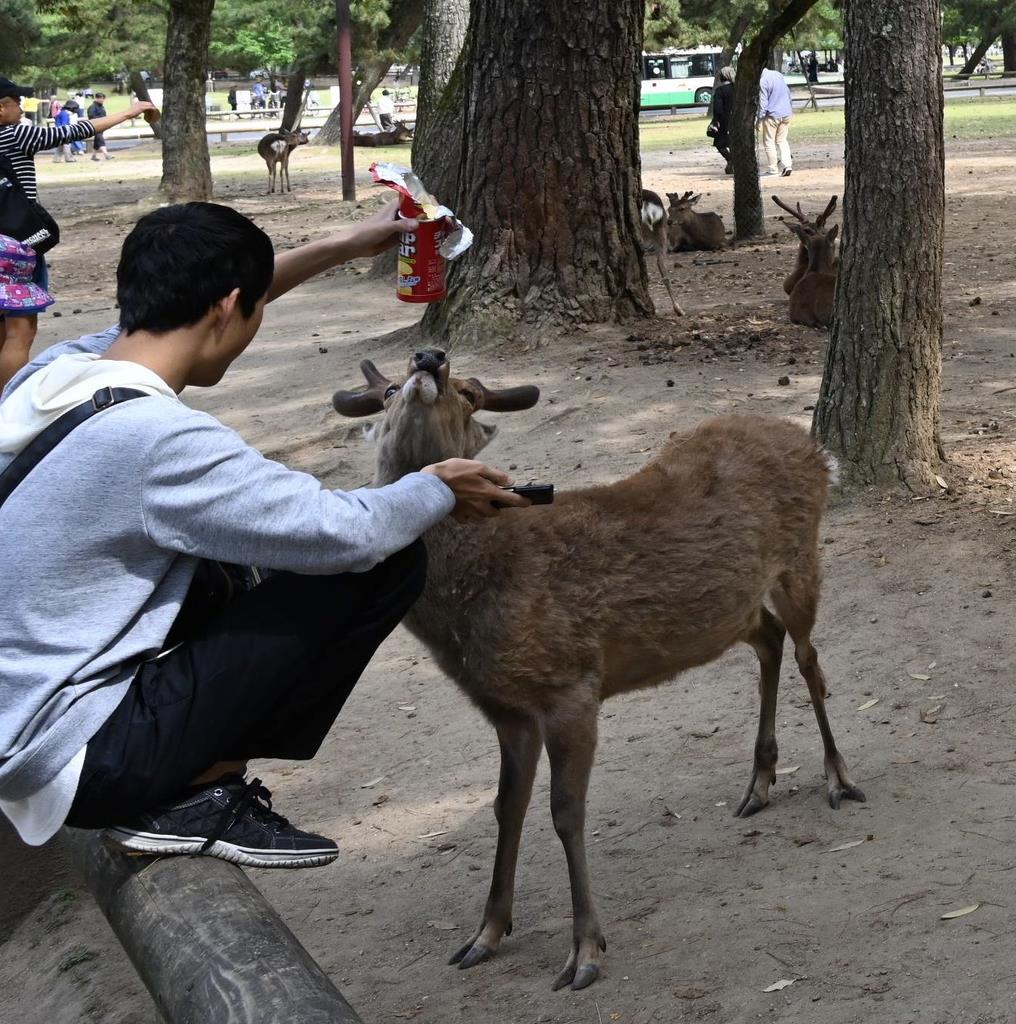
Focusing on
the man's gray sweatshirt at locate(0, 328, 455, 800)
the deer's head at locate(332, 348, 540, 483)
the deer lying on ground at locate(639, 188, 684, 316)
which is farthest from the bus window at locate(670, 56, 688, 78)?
the man's gray sweatshirt at locate(0, 328, 455, 800)

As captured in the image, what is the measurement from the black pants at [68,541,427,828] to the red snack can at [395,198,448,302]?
1439 mm

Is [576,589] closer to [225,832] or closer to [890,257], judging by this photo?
[225,832]

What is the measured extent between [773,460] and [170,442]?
2269mm

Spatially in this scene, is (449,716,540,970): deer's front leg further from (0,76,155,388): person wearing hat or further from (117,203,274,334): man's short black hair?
(0,76,155,388): person wearing hat

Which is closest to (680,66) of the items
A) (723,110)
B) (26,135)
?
(723,110)

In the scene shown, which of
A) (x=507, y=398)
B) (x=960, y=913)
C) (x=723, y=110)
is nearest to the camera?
(x=960, y=913)

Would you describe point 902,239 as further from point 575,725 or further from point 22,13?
point 22,13

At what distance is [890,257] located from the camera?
6.10 metres

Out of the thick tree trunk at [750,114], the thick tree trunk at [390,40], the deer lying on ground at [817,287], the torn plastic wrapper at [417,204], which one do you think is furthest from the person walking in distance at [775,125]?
the torn plastic wrapper at [417,204]

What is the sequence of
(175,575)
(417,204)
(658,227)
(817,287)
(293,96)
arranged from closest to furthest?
(175,575)
(417,204)
(817,287)
(658,227)
(293,96)

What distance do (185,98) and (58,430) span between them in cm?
1918

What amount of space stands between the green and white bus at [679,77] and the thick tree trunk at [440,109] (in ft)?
122

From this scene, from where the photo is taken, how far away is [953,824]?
3.92 m

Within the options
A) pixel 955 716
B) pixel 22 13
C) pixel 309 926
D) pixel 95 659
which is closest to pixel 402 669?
pixel 309 926
